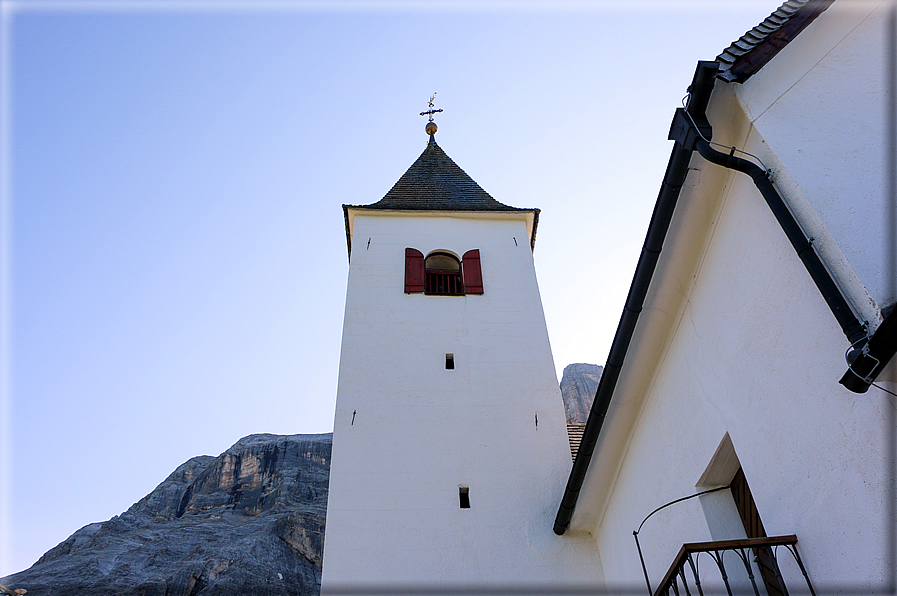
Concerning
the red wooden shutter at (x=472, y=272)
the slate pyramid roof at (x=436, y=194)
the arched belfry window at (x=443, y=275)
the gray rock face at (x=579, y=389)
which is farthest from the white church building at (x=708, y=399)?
the gray rock face at (x=579, y=389)

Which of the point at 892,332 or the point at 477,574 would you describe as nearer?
the point at 892,332

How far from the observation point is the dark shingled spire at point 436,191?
14.2 metres

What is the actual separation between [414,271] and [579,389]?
26.8 meters

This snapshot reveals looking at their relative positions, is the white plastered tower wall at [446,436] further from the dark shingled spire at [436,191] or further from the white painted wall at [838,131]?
the white painted wall at [838,131]

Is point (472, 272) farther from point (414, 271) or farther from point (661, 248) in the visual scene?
point (661, 248)

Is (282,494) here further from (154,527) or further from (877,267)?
(877,267)

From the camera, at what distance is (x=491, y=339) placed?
1123cm

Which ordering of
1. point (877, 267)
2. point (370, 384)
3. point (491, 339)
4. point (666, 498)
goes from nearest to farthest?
1. point (877, 267)
2. point (666, 498)
3. point (370, 384)
4. point (491, 339)

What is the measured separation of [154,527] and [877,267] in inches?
1113

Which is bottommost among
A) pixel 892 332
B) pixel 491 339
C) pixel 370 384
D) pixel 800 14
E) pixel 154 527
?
pixel 892 332

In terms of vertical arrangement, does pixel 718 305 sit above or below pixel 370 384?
below

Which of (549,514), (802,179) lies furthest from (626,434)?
(802,179)

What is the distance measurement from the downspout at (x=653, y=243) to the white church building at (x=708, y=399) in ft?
0.06

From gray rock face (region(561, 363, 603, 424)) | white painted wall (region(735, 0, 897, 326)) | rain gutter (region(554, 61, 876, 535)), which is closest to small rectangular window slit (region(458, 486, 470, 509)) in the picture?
rain gutter (region(554, 61, 876, 535))
